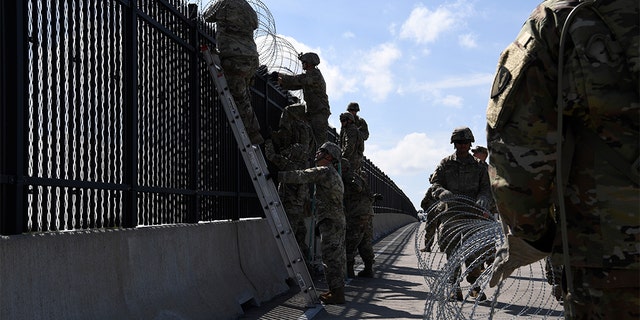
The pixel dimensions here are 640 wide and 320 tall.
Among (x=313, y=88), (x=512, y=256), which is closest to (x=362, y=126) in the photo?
(x=313, y=88)

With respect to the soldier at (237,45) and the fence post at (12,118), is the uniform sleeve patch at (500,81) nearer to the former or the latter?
the fence post at (12,118)

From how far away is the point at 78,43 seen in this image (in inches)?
230

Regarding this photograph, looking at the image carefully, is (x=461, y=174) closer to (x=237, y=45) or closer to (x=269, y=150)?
(x=269, y=150)

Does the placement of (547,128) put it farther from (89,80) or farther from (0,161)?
(89,80)

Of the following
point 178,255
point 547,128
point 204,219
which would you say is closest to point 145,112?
point 178,255

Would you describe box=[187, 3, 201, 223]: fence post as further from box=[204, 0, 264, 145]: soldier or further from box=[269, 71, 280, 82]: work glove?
box=[269, 71, 280, 82]: work glove

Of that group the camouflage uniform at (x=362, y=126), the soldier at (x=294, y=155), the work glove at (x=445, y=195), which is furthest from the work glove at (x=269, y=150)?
the camouflage uniform at (x=362, y=126)

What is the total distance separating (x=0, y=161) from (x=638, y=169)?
333cm

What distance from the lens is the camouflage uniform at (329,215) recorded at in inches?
365

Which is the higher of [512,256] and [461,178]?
[461,178]

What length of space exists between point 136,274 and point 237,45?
372 centimetres

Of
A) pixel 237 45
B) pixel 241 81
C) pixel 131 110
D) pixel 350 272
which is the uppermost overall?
pixel 237 45

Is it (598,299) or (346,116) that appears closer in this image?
(598,299)

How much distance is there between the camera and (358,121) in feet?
49.5
